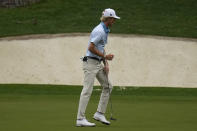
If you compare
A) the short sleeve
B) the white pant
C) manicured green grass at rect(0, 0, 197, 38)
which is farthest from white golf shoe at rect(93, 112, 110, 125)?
manicured green grass at rect(0, 0, 197, 38)

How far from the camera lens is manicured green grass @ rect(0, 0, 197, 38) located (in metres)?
28.9

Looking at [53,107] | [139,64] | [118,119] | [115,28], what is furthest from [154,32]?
[118,119]

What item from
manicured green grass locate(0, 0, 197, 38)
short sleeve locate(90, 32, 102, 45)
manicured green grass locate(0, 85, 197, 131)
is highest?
short sleeve locate(90, 32, 102, 45)

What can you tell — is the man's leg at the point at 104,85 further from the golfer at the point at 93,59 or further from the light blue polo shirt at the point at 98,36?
the light blue polo shirt at the point at 98,36

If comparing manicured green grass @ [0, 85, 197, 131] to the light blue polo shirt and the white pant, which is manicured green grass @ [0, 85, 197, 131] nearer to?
the white pant

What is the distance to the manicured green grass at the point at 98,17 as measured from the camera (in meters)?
28.9

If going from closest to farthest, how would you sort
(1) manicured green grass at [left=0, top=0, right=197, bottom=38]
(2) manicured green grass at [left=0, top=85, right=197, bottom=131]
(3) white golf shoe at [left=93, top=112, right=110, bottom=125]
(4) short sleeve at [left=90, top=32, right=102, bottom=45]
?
1. (2) manicured green grass at [left=0, top=85, right=197, bottom=131]
2. (4) short sleeve at [left=90, top=32, right=102, bottom=45]
3. (3) white golf shoe at [left=93, top=112, right=110, bottom=125]
4. (1) manicured green grass at [left=0, top=0, right=197, bottom=38]

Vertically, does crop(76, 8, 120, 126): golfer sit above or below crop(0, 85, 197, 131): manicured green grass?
above

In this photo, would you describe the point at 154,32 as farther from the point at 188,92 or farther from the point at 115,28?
the point at 188,92

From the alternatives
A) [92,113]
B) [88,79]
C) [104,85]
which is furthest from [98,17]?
[88,79]

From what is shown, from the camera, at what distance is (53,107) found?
46.0 feet

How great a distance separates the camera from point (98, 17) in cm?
3083

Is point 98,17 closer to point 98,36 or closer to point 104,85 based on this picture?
point 104,85

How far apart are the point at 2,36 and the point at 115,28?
16.0ft
